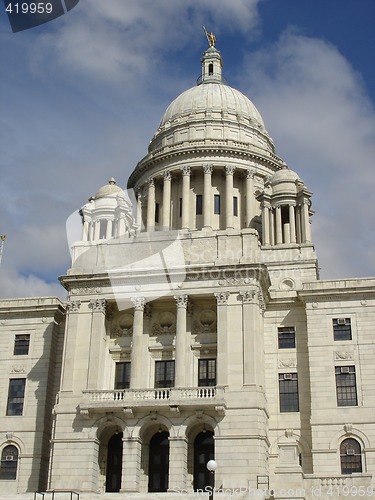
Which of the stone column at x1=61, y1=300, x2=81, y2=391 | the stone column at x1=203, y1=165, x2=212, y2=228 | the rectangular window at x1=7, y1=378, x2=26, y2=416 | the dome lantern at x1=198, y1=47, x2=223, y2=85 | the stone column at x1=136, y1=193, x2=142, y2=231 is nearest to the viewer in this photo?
the stone column at x1=61, y1=300, x2=81, y2=391

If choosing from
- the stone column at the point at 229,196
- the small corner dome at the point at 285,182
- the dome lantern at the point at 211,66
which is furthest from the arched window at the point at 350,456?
the dome lantern at the point at 211,66

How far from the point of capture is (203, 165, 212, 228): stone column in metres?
61.1

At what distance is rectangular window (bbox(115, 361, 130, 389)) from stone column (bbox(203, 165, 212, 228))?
59.7 ft

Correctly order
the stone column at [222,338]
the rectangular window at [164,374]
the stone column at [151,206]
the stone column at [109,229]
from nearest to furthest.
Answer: the stone column at [222,338] → the rectangular window at [164,374] → the stone column at [109,229] → the stone column at [151,206]

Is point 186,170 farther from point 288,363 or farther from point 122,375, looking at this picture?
point 288,363

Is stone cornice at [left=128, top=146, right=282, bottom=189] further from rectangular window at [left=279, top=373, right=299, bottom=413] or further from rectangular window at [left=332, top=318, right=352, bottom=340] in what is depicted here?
rectangular window at [left=279, top=373, right=299, bottom=413]

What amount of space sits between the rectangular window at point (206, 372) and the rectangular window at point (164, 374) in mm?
1770

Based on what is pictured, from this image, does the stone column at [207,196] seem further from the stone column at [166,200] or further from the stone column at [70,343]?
the stone column at [70,343]

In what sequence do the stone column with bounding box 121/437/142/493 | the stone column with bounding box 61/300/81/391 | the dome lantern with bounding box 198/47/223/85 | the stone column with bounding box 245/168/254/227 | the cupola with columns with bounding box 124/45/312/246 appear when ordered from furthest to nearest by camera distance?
the dome lantern with bounding box 198/47/223/85 → the cupola with columns with bounding box 124/45/312/246 → the stone column with bounding box 245/168/254/227 → the stone column with bounding box 61/300/81/391 → the stone column with bounding box 121/437/142/493

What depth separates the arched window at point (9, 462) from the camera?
45812 millimetres

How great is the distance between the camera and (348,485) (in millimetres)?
34062

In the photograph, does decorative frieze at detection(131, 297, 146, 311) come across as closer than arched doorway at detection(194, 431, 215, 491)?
No

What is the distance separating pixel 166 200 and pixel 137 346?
22036 mm

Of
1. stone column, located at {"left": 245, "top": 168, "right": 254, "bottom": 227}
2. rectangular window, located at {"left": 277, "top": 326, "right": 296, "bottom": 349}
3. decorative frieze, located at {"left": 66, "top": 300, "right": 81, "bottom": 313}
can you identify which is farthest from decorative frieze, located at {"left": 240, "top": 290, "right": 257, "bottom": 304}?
stone column, located at {"left": 245, "top": 168, "right": 254, "bottom": 227}
